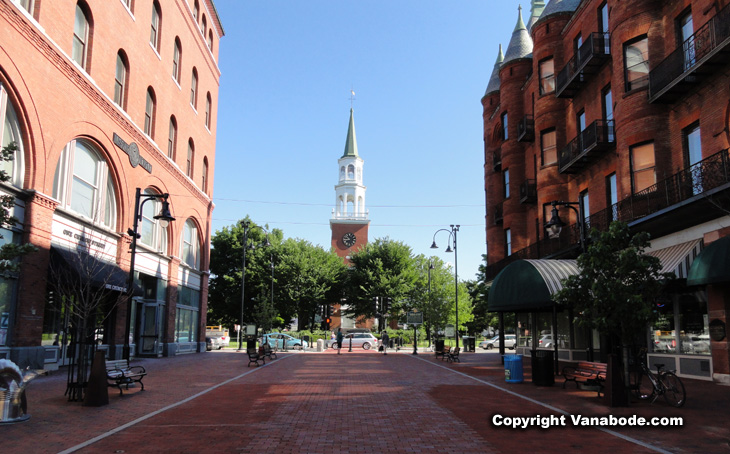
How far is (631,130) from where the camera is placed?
2052cm

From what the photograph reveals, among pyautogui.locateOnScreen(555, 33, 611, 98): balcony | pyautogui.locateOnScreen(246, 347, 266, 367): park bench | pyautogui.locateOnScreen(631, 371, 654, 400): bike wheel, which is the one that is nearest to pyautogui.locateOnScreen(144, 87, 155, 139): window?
pyautogui.locateOnScreen(246, 347, 266, 367): park bench

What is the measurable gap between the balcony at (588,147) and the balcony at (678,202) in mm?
2491

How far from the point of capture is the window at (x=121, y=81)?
25353mm

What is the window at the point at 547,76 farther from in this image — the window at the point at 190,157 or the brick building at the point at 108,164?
the window at the point at 190,157

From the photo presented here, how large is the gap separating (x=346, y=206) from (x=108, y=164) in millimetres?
61872

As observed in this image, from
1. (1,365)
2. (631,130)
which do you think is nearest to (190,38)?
(631,130)

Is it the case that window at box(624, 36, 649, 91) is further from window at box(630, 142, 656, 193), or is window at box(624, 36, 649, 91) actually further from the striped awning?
the striped awning

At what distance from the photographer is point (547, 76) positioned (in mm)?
28844

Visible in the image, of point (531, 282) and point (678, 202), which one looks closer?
point (678, 202)

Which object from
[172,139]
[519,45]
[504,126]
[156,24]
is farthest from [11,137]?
[519,45]

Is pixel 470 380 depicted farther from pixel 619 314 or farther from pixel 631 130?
pixel 631 130

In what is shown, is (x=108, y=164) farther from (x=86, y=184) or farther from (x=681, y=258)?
(x=681, y=258)

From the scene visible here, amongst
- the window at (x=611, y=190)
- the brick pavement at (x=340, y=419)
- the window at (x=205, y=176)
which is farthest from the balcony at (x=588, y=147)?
the window at (x=205, y=176)

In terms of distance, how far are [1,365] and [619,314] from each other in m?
12.1
